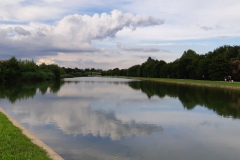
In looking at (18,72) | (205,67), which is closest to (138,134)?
(205,67)

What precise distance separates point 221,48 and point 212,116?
73.8 metres

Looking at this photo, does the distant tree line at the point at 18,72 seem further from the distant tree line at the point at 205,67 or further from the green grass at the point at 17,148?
the green grass at the point at 17,148

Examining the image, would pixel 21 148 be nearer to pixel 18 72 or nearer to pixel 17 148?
pixel 17 148

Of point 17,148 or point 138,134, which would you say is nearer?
point 17,148

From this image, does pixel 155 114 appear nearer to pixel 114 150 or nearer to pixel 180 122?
pixel 180 122

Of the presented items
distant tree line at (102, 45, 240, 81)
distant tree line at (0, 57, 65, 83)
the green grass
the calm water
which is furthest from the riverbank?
distant tree line at (0, 57, 65, 83)

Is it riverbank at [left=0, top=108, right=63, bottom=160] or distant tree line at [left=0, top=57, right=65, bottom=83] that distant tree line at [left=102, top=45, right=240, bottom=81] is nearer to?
distant tree line at [left=0, top=57, right=65, bottom=83]

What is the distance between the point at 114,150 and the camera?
1038 centimetres

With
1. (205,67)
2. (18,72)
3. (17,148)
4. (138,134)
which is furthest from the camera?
(18,72)

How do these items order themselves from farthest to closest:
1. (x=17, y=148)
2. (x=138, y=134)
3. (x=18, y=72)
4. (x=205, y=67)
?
(x=18, y=72), (x=205, y=67), (x=138, y=134), (x=17, y=148)

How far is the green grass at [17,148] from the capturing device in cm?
777

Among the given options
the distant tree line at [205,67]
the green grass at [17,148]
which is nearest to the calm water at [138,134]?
the green grass at [17,148]

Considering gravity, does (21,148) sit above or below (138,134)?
above

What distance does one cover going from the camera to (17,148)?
8.58 metres
